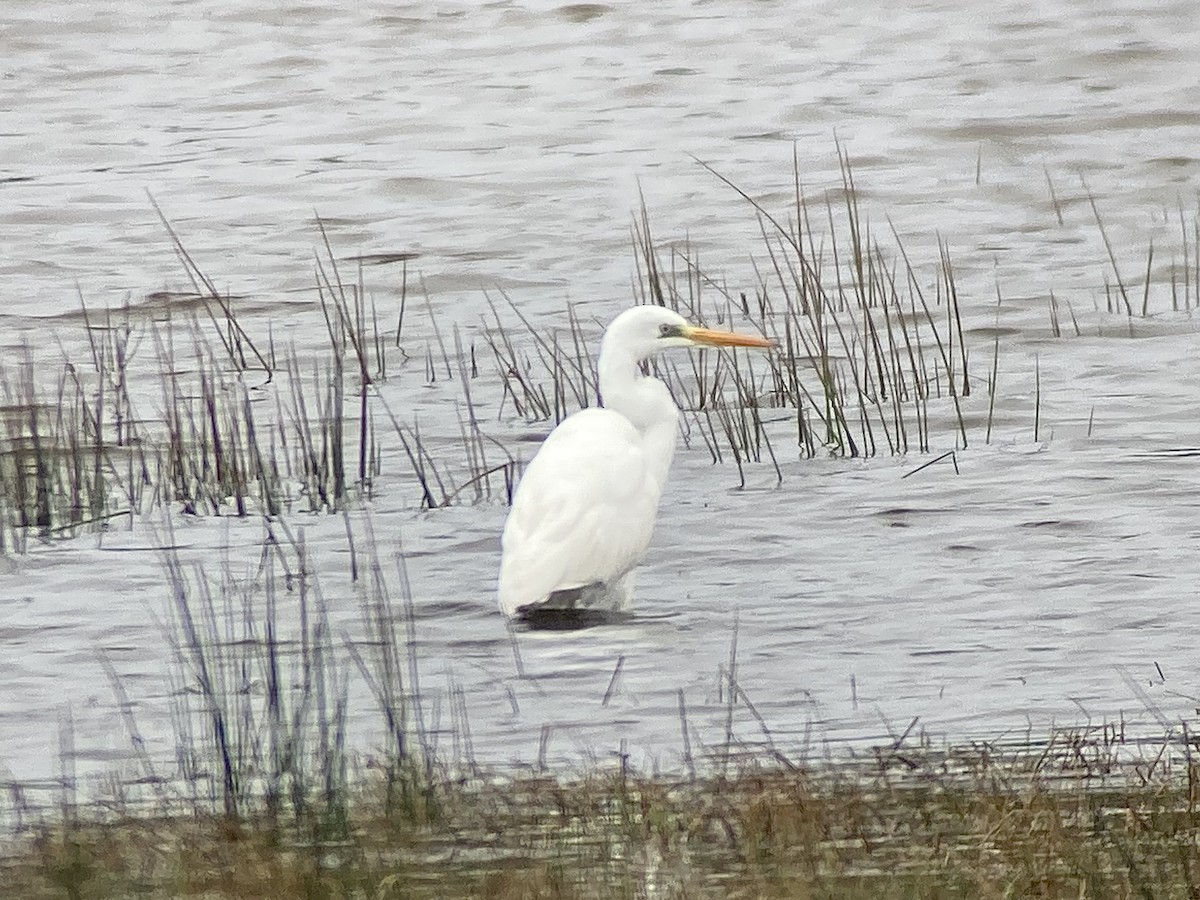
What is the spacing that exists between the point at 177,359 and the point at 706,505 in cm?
439

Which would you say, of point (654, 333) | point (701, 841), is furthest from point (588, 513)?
point (701, 841)

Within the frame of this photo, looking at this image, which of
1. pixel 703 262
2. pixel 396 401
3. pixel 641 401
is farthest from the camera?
pixel 703 262

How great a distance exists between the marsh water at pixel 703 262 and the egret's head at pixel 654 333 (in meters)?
0.78

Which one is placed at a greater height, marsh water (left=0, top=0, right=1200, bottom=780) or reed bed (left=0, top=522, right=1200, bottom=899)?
reed bed (left=0, top=522, right=1200, bottom=899)

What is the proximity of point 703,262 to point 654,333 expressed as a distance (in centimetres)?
667

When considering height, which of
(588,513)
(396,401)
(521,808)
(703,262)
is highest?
(521,808)

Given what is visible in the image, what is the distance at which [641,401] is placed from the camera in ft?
28.6

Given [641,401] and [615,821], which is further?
[641,401]

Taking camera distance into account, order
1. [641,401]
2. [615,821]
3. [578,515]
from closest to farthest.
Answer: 1. [615,821]
2. [578,515]
3. [641,401]

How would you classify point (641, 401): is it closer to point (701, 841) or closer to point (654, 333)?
point (654, 333)

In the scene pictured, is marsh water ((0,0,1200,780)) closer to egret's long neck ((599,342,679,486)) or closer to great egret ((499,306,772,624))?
great egret ((499,306,772,624))

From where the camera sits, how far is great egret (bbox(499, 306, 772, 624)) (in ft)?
25.7

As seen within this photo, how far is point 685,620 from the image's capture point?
7855 millimetres

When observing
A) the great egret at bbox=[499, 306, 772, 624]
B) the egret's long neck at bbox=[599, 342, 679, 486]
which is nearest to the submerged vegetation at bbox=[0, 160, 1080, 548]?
the egret's long neck at bbox=[599, 342, 679, 486]
